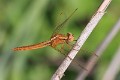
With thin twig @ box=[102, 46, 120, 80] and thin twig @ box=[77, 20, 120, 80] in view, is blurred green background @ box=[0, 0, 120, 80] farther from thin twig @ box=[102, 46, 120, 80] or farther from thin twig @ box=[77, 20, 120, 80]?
thin twig @ box=[77, 20, 120, 80]

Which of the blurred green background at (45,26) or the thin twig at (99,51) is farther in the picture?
the blurred green background at (45,26)

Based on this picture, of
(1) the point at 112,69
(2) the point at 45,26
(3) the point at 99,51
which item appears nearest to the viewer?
(3) the point at 99,51

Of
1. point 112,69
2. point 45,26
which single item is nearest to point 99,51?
point 112,69

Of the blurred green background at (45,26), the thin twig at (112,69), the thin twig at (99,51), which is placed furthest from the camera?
the blurred green background at (45,26)

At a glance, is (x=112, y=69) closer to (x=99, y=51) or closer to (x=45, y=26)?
(x=99, y=51)

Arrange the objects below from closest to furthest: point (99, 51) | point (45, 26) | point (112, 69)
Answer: point (99, 51)
point (112, 69)
point (45, 26)

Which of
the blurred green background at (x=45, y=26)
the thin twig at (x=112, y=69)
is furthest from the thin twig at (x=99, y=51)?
the blurred green background at (x=45, y=26)

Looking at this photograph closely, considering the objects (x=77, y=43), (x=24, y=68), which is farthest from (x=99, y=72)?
(x=77, y=43)

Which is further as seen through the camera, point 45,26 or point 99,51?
point 45,26

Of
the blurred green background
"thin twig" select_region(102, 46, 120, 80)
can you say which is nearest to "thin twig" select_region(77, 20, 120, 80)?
"thin twig" select_region(102, 46, 120, 80)

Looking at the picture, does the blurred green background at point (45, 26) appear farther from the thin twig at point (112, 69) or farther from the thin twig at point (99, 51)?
the thin twig at point (99, 51)
